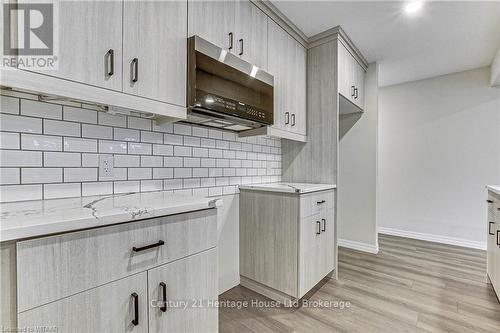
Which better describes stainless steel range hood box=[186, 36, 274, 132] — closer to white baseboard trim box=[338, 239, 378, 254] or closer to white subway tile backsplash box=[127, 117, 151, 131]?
white subway tile backsplash box=[127, 117, 151, 131]

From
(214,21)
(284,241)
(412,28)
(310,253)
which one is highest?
(412,28)

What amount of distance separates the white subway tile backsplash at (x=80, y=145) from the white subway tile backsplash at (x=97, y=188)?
182mm

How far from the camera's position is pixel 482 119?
333 centimetres

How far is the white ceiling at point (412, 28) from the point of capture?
2066 mm

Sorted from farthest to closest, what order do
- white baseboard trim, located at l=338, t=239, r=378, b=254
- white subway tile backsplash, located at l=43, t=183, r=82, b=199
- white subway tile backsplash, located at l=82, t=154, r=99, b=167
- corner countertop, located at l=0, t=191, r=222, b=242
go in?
white baseboard trim, located at l=338, t=239, r=378, b=254 < white subway tile backsplash, located at l=82, t=154, r=99, b=167 < white subway tile backsplash, located at l=43, t=183, r=82, b=199 < corner countertop, located at l=0, t=191, r=222, b=242

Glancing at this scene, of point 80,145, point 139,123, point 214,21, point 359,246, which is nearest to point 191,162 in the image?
point 139,123

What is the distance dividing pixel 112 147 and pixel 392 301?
7.90ft

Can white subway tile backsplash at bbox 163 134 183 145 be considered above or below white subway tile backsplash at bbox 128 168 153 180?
above

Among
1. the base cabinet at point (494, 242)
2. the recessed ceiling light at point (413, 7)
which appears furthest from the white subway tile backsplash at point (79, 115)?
the base cabinet at point (494, 242)

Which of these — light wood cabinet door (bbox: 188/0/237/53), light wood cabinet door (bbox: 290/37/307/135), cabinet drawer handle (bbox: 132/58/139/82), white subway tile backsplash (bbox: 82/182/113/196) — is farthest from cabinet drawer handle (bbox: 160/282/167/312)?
light wood cabinet door (bbox: 290/37/307/135)

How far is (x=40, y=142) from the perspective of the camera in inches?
45.1

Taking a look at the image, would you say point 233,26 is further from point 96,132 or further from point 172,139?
point 96,132

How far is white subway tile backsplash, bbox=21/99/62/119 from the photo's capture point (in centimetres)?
112

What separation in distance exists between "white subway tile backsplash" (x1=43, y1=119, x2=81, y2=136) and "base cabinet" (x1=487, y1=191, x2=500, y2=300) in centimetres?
293
